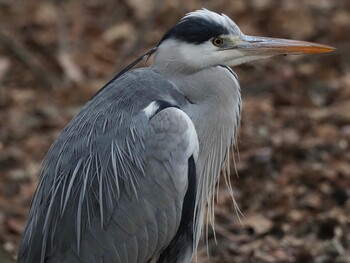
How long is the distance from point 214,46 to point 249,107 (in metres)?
3.17

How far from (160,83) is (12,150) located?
295 cm

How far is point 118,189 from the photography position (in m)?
4.01

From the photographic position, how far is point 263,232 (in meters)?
5.55

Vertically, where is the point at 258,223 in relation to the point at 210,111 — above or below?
below

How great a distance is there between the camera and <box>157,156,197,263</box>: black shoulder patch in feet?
13.7

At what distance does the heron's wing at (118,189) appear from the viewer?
3988mm

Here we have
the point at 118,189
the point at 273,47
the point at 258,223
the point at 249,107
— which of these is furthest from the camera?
the point at 249,107

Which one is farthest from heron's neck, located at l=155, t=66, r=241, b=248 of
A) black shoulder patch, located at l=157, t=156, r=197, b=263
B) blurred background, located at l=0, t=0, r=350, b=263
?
blurred background, located at l=0, t=0, r=350, b=263

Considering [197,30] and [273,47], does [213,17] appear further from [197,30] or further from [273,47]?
[273,47]

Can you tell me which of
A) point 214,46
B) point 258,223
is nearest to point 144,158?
point 214,46

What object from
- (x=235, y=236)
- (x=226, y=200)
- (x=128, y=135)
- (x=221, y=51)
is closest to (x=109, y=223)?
(x=128, y=135)

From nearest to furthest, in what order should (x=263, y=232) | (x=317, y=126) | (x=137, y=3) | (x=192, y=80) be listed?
(x=192, y=80) < (x=263, y=232) < (x=317, y=126) < (x=137, y=3)

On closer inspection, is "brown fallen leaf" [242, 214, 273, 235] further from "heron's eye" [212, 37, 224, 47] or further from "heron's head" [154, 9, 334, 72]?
"heron's eye" [212, 37, 224, 47]

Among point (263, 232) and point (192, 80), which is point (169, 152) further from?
point (263, 232)
